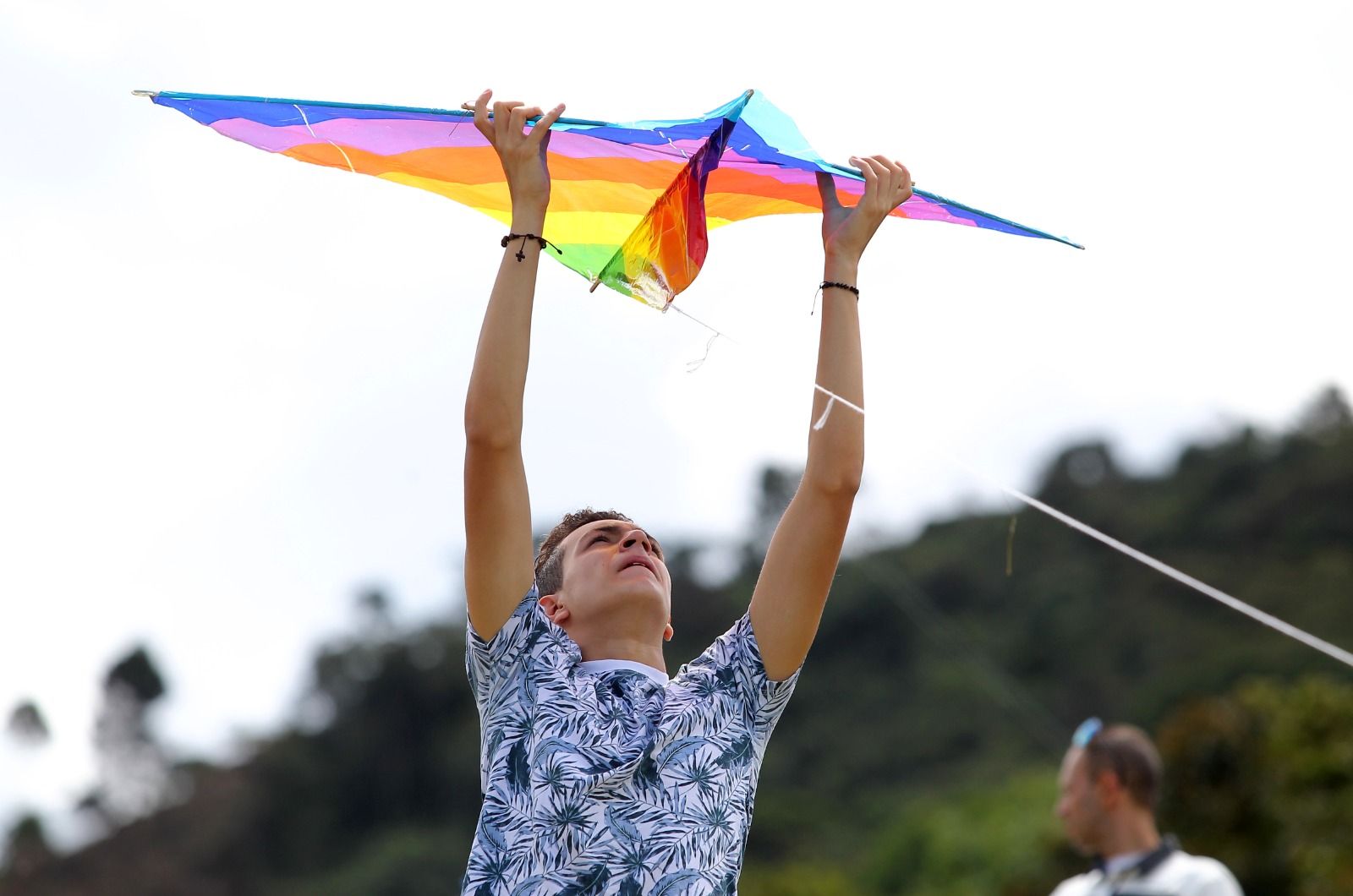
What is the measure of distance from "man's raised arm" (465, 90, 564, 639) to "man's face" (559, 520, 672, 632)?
0.14 m

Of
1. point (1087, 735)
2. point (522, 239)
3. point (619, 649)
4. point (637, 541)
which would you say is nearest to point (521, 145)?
point (522, 239)

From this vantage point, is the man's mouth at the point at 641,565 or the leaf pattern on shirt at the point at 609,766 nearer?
the leaf pattern on shirt at the point at 609,766

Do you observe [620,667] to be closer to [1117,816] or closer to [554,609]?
[554,609]

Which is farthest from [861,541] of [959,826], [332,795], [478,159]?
[478,159]

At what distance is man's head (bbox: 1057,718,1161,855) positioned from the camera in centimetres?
382

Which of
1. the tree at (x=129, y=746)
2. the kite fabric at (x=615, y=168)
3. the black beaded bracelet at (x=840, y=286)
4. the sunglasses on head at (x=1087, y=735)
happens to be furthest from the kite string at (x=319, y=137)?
the tree at (x=129, y=746)

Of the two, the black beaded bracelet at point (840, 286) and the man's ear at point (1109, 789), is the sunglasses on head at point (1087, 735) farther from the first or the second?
the black beaded bracelet at point (840, 286)

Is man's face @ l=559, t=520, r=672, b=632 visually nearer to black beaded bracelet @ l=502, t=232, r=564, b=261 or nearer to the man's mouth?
the man's mouth

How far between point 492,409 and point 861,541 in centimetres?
2477

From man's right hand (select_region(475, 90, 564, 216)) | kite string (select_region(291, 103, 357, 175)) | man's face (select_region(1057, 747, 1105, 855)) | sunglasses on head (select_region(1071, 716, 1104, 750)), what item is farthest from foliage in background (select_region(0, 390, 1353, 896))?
man's right hand (select_region(475, 90, 564, 216))

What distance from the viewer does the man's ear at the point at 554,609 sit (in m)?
2.31

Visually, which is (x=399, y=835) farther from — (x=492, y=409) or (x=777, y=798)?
(x=492, y=409)

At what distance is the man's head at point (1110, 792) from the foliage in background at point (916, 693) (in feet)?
26.4

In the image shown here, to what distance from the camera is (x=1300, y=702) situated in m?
10.1
